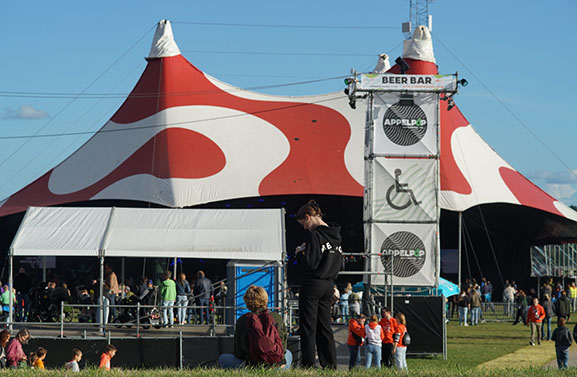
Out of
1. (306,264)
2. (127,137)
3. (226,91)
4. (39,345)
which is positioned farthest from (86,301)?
(306,264)

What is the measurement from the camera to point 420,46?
26828 mm

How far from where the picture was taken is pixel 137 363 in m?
13.1

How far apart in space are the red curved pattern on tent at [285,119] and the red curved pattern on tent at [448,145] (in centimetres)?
260

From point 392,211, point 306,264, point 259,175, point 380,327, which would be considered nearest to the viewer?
point 306,264

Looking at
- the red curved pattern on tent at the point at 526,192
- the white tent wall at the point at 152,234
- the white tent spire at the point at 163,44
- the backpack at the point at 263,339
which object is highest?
the white tent spire at the point at 163,44

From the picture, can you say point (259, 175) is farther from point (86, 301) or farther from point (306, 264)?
point (306, 264)

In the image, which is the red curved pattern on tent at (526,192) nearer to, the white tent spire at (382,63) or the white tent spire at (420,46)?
the white tent spire at (420,46)

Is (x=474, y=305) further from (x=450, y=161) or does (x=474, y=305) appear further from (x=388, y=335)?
(x=388, y=335)

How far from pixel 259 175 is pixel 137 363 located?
11.4 m

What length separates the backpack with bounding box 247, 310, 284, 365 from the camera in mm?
6027

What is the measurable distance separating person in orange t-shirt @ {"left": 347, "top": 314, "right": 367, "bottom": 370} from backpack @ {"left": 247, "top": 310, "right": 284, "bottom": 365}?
674 cm

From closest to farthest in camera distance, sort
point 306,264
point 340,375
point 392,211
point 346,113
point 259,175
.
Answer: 1. point 340,375
2. point 306,264
3. point 392,211
4. point 259,175
5. point 346,113

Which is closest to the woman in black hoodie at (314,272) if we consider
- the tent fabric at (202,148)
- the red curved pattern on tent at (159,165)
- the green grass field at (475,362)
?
the green grass field at (475,362)

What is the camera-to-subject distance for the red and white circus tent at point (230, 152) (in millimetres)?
23344
